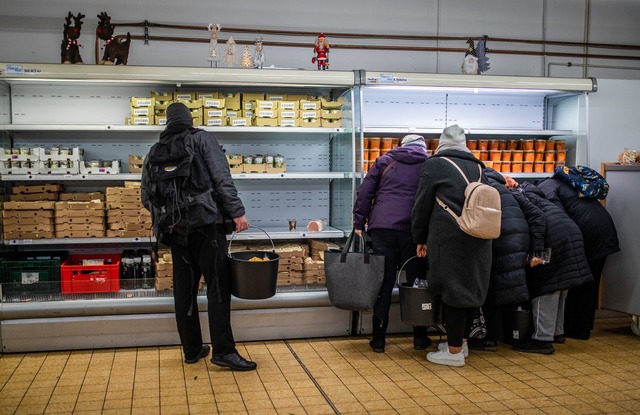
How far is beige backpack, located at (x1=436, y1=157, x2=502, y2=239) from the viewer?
4.46m

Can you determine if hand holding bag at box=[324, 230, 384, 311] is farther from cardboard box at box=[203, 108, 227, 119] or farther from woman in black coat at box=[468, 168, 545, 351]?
→ cardboard box at box=[203, 108, 227, 119]

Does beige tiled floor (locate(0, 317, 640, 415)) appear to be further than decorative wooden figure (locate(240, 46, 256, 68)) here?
No

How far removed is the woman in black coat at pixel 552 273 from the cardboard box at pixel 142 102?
121 inches

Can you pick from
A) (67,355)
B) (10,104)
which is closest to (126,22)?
(10,104)

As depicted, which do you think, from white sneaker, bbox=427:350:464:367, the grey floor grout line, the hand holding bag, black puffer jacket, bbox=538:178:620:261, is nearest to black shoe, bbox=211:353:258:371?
the grey floor grout line

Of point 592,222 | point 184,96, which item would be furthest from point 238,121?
point 592,222

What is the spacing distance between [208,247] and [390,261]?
4.80 feet

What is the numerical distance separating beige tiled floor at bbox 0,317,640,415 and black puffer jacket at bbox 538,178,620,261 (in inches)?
32.1

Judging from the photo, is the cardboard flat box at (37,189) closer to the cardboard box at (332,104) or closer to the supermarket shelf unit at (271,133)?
the supermarket shelf unit at (271,133)

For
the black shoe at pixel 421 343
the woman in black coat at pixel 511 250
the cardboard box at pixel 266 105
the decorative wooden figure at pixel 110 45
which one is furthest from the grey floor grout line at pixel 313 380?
the decorative wooden figure at pixel 110 45

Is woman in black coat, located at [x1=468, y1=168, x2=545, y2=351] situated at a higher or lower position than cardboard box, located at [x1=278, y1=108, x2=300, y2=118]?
lower

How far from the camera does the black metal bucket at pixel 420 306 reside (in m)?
4.90

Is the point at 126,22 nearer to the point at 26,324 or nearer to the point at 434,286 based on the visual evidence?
the point at 26,324

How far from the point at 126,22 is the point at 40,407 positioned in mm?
3583
